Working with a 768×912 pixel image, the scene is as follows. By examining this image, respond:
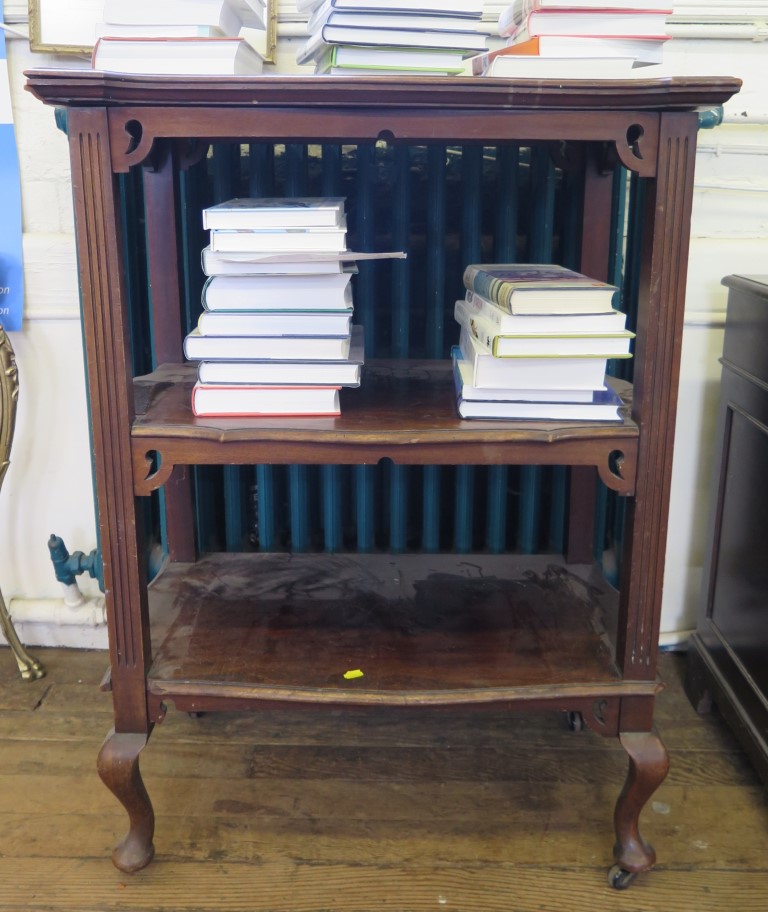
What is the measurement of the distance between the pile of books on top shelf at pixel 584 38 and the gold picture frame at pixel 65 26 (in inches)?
28.1

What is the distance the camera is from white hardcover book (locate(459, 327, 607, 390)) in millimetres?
1273

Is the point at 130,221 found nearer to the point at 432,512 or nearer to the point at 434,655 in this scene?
the point at 432,512

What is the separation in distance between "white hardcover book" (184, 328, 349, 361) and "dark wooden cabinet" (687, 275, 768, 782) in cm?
80

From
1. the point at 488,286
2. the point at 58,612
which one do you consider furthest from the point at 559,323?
the point at 58,612

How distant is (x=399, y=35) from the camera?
1.18 metres

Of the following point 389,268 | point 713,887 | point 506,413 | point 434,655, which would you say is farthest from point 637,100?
point 713,887

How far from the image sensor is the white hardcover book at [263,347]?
129 cm

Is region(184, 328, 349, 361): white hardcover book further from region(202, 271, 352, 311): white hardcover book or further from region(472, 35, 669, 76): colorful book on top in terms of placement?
region(472, 35, 669, 76): colorful book on top

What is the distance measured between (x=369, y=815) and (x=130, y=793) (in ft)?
1.37

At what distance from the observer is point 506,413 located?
1296mm

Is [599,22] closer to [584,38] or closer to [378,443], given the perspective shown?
[584,38]

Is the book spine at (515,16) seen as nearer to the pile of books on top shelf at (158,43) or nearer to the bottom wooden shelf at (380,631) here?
the pile of books on top shelf at (158,43)

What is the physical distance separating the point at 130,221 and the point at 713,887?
1.58m

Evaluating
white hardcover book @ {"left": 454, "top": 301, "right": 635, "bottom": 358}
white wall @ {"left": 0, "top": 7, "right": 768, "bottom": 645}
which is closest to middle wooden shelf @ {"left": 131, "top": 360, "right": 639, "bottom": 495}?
white hardcover book @ {"left": 454, "top": 301, "right": 635, "bottom": 358}
